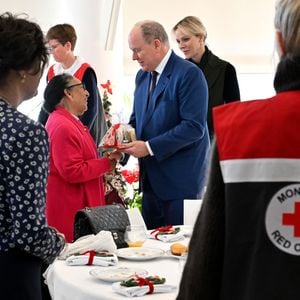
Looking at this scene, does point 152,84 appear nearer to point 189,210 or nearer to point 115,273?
point 189,210

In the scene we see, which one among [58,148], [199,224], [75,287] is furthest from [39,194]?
[58,148]

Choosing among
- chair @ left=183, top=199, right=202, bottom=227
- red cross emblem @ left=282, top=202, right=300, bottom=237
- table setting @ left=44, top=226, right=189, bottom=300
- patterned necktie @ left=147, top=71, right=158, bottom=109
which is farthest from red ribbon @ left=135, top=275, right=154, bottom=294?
patterned necktie @ left=147, top=71, right=158, bottom=109

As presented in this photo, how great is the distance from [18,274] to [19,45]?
2.08ft

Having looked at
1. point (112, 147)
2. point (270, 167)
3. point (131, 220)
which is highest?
point (270, 167)

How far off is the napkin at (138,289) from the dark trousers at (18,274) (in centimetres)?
23

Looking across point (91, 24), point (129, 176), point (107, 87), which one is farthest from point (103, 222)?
point (91, 24)

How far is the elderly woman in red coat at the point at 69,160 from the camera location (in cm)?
309

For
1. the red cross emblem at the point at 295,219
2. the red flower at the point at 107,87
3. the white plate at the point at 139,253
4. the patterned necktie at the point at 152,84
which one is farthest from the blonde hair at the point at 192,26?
the red cross emblem at the point at 295,219

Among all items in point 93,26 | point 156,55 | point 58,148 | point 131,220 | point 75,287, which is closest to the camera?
point 75,287

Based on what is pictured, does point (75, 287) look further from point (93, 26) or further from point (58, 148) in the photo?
point (93, 26)

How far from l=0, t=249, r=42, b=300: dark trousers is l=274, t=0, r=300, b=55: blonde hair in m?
1.00

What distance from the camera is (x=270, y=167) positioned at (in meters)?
1.04

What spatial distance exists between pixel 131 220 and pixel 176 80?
86 centimetres

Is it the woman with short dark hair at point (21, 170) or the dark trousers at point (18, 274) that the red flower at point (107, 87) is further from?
the dark trousers at point (18, 274)
